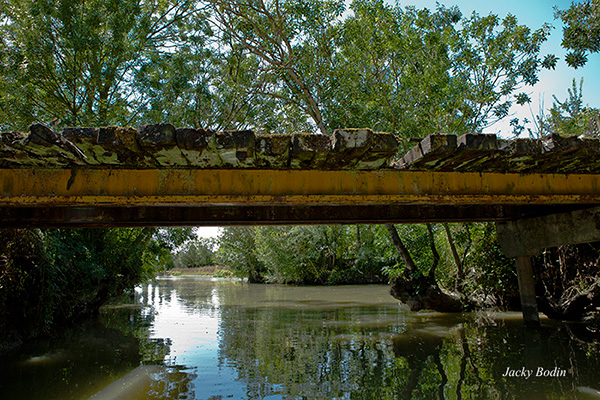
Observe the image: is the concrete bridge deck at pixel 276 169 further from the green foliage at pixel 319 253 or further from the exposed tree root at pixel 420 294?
the green foliage at pixel 319 253

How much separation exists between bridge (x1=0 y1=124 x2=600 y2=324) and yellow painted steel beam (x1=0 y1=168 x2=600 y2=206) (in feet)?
0.03

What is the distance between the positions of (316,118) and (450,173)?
8381 mm

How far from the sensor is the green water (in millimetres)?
4426

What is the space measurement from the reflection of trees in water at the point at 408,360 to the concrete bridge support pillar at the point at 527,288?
33cm

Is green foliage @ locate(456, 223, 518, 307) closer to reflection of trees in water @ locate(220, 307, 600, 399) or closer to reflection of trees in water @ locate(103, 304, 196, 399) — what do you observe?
reflection of trees in water @ locate(220, 307, 600, 399)

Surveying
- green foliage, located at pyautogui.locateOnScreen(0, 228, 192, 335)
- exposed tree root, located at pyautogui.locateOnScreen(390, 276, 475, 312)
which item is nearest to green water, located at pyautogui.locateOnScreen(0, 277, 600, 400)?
green foliage, located at pyautogui.locateOnScreen(0, 228, 192, 335)

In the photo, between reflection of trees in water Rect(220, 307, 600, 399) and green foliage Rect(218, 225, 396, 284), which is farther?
green foliage Rect(218, 225, 396, 284)

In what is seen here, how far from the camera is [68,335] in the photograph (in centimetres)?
868

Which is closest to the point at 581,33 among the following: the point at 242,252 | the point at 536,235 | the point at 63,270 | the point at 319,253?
the point at 536,235

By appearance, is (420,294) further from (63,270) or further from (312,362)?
(63,270)

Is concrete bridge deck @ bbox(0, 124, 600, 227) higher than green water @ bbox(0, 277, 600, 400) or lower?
higher

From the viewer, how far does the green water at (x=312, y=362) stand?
14.5ft

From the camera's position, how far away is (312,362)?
5656 mm

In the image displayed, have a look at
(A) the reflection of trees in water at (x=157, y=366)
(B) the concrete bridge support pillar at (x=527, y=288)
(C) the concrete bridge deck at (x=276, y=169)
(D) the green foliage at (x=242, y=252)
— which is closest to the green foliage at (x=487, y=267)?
(B) the concrete bridge support pillar at (x=527, y=288)
